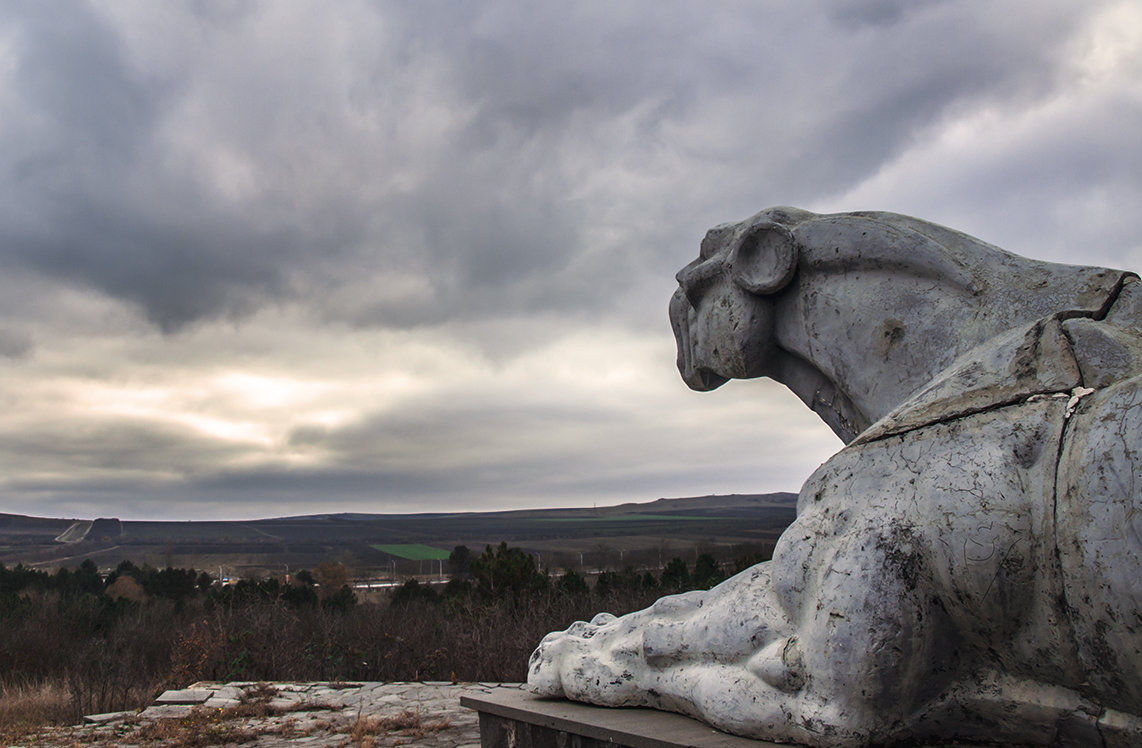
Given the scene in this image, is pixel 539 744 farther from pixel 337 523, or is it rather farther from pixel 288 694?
pixel 337 523

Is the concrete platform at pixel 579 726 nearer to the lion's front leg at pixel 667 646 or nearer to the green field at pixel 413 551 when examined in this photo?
the lion's front leg at pixel 667 646

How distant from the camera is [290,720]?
19.4ft

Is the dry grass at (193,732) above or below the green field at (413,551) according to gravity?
above

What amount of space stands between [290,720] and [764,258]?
196 inches

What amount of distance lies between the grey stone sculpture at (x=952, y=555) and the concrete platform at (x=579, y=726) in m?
0.06

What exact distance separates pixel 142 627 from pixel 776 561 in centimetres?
2143

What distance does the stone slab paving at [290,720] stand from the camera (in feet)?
16.9

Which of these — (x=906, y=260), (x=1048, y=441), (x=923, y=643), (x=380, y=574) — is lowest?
(x=380, y=574)

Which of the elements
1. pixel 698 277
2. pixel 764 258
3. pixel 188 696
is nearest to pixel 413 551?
pixel 188 696

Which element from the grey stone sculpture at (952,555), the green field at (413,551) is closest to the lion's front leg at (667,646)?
the grey stone sculpture at (952,555)

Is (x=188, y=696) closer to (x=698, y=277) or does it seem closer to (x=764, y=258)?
(x=698, y=277)

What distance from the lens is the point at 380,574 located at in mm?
65625

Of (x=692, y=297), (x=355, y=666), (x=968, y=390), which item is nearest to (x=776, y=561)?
(x=968, y=390)

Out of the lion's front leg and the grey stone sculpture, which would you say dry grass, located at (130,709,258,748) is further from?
the grey stone sculpture
